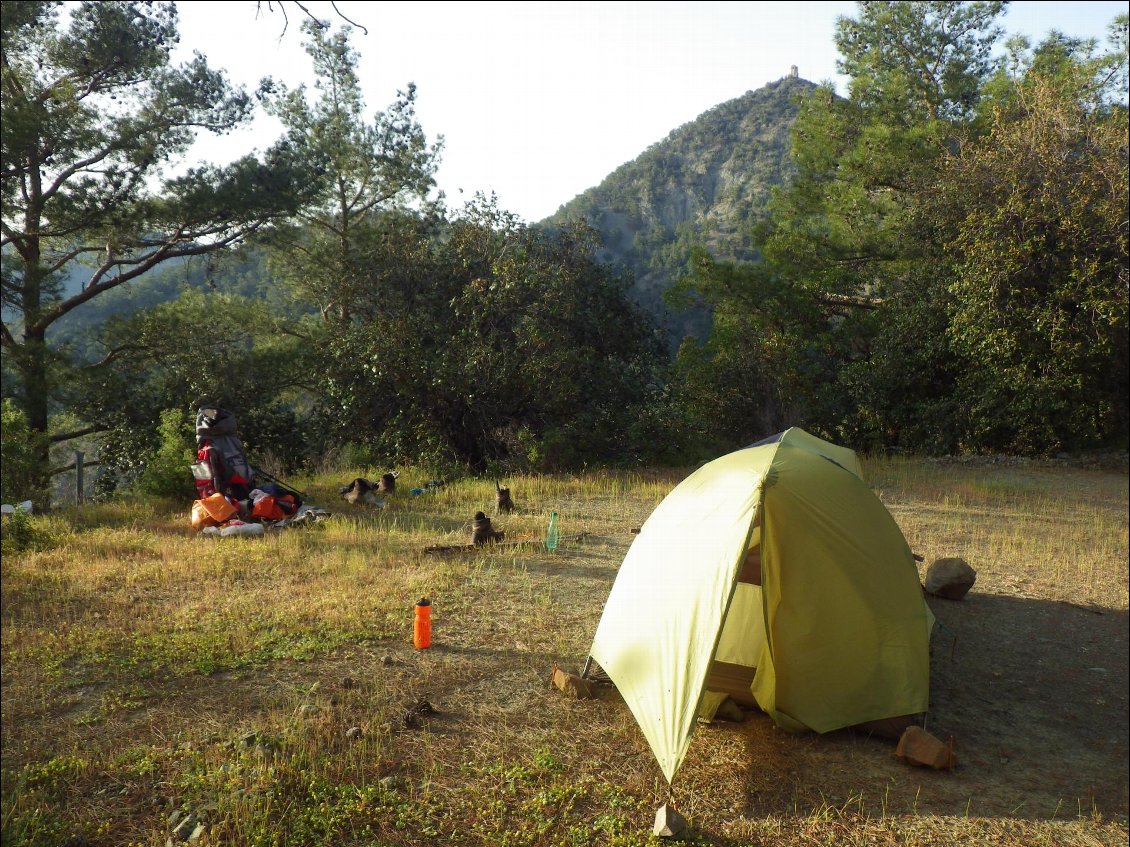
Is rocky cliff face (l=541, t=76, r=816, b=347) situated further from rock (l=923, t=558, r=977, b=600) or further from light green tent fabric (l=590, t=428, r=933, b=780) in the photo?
light green tent fabric (l=590, t=428, r=933, b=780)

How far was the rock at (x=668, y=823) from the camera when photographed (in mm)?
3707

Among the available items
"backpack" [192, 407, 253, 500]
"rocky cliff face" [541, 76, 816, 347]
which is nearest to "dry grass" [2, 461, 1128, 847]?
"backpack" [192, 407, 253, 500]

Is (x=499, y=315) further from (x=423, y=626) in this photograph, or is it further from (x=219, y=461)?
(x=423, y=626)

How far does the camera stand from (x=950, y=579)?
23.9ft

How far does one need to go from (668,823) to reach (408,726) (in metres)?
1.67

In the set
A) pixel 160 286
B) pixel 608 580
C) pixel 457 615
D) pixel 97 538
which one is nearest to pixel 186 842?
pixel 457 615

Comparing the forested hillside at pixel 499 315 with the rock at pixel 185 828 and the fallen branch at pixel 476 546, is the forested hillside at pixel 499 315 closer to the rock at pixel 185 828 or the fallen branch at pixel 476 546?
the fallen branch at pixel 476 546

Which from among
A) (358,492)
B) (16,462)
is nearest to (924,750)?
(358,492)

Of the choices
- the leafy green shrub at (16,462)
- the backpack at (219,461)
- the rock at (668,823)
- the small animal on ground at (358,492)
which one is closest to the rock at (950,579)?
the rock at (668,823)

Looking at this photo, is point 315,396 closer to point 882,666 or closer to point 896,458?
point 896,458

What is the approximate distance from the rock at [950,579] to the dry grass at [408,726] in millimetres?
162

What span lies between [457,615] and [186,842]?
3.16 m

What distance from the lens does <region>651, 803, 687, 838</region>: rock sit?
146 inches

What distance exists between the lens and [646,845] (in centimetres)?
367
